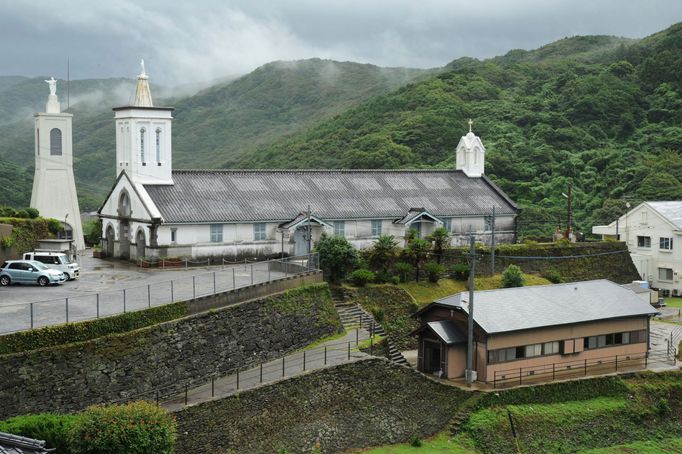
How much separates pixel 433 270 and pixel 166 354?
61.0 feet

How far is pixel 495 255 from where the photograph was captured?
160 ft

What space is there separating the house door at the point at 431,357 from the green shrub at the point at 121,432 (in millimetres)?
14441

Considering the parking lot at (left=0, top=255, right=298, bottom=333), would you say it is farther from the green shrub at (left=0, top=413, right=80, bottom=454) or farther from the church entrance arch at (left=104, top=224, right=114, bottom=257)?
the green shrub at (left=0, top=413, right=80, bottom=454)

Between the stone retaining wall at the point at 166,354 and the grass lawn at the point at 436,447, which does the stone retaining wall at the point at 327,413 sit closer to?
the grass lawn at the point at 436,447

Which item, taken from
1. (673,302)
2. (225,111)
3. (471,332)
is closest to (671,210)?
(673,302)

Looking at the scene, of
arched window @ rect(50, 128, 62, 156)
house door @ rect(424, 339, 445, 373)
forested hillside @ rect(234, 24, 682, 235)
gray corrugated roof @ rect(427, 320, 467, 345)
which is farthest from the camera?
forested hillside @ rect(234, 24, 682, 235)

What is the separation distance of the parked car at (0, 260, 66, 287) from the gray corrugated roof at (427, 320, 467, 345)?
1525 cm

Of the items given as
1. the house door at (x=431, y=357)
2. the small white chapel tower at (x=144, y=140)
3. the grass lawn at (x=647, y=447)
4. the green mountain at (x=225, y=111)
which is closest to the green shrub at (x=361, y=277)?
the house door at (x=431, y=357)

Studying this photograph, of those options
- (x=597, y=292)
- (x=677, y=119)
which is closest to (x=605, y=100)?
(x=677, y=119)

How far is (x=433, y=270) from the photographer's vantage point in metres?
43.5

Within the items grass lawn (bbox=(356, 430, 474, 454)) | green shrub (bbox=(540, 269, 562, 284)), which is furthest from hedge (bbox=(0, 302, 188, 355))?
green shrub (bbox=(540, 269, 562, 284))

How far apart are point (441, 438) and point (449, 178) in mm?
26748

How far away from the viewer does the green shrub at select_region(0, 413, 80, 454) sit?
21281 mm

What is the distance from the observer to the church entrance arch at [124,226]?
45125mm
